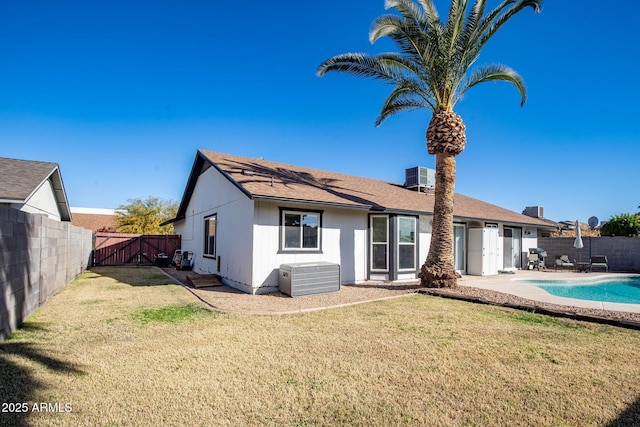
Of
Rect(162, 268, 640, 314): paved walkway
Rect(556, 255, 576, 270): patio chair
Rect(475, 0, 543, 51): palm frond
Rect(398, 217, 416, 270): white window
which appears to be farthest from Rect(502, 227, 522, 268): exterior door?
Rect(475, 0, 543, 51): palm frond

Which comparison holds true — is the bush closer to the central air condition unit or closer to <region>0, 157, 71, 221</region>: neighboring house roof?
the central air condition unit

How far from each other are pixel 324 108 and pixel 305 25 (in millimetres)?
4721

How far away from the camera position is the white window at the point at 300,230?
34.3 feet

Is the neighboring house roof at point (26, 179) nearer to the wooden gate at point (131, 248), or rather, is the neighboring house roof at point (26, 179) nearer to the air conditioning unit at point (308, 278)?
the wooden gate at point (131, 248)

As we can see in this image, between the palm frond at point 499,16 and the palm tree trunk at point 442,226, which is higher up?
the palm frond at point 499,16

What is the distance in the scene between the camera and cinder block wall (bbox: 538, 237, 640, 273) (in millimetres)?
18312

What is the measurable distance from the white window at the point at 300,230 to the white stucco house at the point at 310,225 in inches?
1.3

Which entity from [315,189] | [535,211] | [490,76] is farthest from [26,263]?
[535,211]

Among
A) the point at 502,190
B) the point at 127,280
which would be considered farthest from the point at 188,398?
the point at 502,190

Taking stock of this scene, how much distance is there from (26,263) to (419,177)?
55.3 feet

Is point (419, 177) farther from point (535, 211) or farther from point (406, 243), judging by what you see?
point (535, 211)

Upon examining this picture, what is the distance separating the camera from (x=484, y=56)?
1121 centimetres

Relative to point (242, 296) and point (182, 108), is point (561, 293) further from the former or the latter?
point (182, 108)

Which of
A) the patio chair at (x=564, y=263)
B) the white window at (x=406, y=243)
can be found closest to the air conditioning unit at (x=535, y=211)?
the patio chair at (x=564, y=263)
